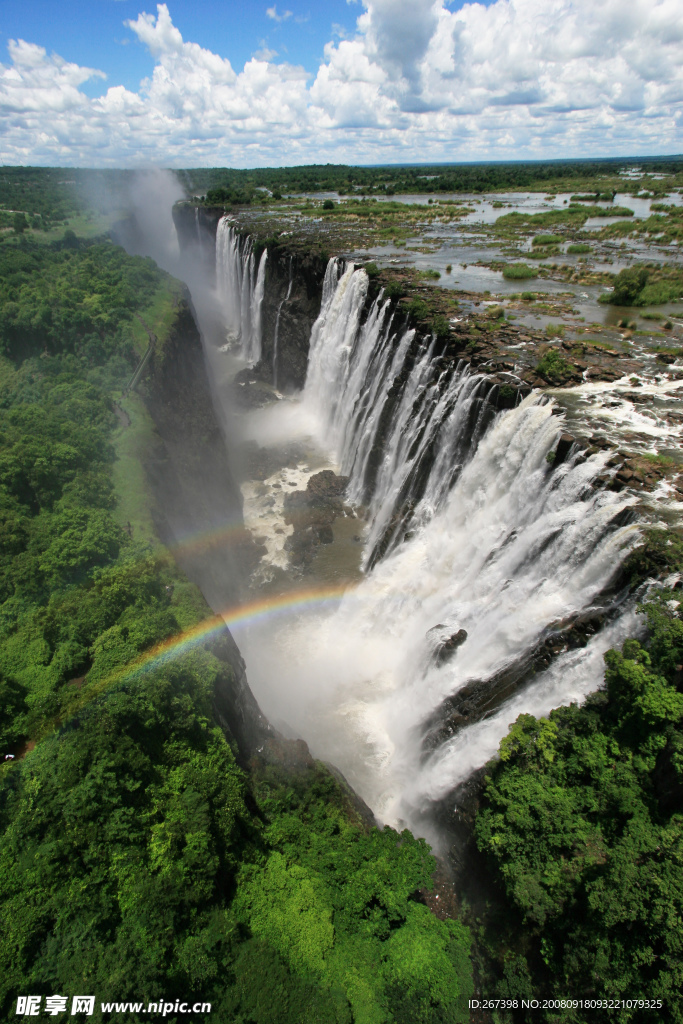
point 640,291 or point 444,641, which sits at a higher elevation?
point 640,291

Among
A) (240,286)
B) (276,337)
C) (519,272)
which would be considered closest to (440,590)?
(519,272)

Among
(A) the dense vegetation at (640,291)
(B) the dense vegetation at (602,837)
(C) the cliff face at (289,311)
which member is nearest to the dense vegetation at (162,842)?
(B) the dense vegetation at (602,837)

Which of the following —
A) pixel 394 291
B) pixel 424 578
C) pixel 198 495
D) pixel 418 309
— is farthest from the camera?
pixel 394 291

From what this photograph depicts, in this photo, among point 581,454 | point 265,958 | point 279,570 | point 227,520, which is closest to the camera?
point 265,958

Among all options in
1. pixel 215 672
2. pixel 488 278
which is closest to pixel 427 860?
pixel 215 672

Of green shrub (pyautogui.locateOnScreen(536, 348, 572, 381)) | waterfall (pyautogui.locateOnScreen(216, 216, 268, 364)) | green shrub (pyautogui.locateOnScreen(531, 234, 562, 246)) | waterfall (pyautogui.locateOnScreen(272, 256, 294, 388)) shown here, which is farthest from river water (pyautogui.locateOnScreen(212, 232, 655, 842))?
green shrub (pyautogui.locateOnScreen(531, 234, 562, 246))

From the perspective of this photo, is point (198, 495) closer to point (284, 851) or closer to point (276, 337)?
point (284, 851)

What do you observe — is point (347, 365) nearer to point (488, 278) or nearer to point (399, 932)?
point (488, 278)
